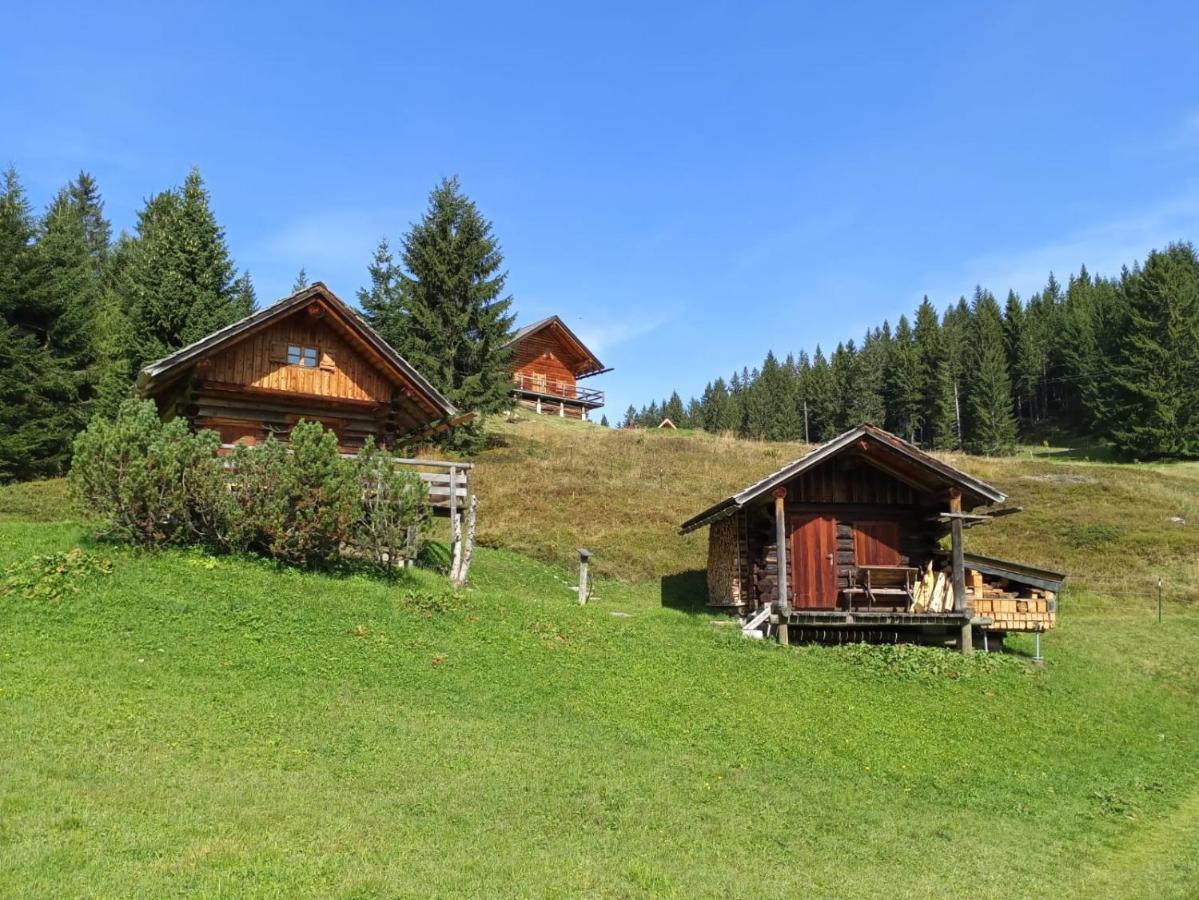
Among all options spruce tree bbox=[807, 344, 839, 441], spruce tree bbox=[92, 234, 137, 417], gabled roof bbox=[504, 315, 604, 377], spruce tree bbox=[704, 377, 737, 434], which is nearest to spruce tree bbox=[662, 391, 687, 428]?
spruce tree bbox=[704, 377, 737, 434]

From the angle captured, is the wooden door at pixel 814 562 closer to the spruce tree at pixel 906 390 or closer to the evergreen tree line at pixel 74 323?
the evergreen tree line at pixel 74 323

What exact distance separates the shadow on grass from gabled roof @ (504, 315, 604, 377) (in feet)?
110

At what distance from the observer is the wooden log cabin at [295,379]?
22656 millimetres

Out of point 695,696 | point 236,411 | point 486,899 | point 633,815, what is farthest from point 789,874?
point 236,411

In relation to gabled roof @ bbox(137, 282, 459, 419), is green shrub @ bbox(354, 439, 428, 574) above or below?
below

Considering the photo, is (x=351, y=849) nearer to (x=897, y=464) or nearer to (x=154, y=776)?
(x=154, y=776)

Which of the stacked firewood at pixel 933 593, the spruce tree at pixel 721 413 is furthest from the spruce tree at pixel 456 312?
the spruce tree at pixel 721 413

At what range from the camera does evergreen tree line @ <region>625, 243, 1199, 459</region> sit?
218ft

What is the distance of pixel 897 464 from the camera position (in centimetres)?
2231

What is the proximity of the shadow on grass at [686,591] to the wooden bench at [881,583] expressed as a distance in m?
4.86

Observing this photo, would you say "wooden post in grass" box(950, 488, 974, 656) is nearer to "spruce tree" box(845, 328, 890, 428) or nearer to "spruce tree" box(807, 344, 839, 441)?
"spruce tree" box(845, 328, 890, 428)

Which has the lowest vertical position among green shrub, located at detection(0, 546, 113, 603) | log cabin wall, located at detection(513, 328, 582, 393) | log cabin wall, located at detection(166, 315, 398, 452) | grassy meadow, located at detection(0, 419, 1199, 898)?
grassy meadow, located at detection(0, 419, 1199, 898)

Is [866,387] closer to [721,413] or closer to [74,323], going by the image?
[721,413]

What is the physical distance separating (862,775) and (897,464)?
11.5 metres
